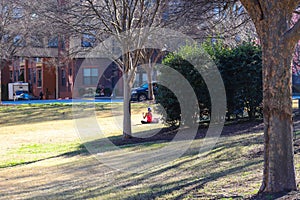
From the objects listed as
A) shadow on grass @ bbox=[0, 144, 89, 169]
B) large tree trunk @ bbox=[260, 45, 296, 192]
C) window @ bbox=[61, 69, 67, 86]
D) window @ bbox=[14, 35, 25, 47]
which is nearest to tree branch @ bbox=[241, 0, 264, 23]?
large tree trunk @ bbox=[260, 45, 296, 192]

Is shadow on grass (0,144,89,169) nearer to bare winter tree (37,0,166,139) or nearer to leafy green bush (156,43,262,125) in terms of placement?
bare winter tree (37,0,166,139)

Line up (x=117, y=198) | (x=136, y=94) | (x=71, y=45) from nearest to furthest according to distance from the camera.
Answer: (x=117, y=198) → (x=71, y=45) → (x=136, y=94)

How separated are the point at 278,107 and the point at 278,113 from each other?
0.24 feet

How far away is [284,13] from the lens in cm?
521

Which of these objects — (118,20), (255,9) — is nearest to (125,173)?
(255,9)

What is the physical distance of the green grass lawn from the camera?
643cm

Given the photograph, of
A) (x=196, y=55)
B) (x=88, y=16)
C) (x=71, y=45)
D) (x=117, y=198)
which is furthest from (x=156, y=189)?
(x=71, y=45)

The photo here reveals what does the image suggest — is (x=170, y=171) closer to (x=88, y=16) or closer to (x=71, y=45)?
(x=88, y=16)

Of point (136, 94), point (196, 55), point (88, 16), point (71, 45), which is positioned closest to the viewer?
point (88, 16)

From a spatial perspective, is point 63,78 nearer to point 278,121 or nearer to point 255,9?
point 255,9

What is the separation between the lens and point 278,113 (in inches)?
202

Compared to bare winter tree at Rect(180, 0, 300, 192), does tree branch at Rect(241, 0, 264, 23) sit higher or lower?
higher

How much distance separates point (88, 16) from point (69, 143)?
5.30 metres

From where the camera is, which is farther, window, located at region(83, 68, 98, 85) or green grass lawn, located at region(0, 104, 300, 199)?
window, located at region(83, 68, 98, 85)
